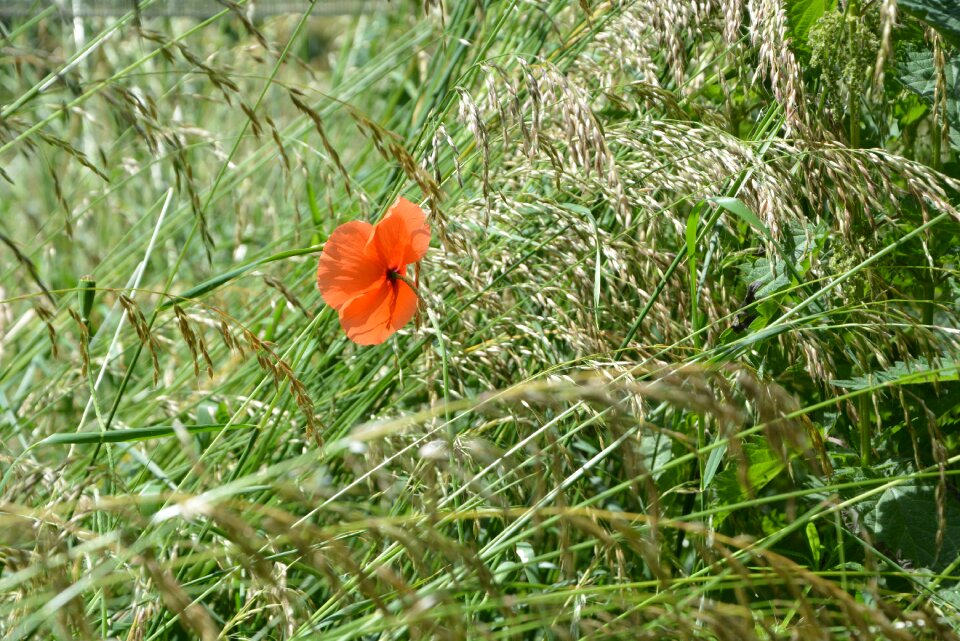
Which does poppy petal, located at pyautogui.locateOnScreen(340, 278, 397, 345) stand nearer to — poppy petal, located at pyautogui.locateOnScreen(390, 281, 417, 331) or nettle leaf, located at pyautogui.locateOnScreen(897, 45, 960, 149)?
poppy petal, located at pyautogui.locateOnScreen(390, 281, 417, 331)

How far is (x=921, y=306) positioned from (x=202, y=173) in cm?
237

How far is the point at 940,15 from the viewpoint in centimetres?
129

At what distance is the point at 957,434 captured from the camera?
1511mm

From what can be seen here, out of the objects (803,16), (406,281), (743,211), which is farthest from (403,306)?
(803,16)

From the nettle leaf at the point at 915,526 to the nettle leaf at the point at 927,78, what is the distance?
495 mm

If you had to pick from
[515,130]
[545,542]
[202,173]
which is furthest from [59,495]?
[202,173]

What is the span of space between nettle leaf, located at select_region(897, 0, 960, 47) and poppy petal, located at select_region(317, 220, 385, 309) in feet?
2.43

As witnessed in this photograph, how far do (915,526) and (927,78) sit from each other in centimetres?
63

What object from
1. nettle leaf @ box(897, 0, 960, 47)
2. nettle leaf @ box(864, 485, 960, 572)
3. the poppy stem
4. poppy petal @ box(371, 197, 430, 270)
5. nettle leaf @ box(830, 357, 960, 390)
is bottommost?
nettle leaf @ box(864, 485, 960, 572)

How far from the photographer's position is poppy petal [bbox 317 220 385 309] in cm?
129

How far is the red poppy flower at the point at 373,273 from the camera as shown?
1.27m

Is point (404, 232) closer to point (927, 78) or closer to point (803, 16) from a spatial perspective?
point (803, 16)

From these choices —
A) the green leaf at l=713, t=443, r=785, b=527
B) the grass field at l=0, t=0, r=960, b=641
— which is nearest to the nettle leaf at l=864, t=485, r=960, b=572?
the grass field at l=0, t=0, r=960, b=641

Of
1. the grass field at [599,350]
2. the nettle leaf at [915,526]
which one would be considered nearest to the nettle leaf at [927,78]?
the grass field at [599,350]
